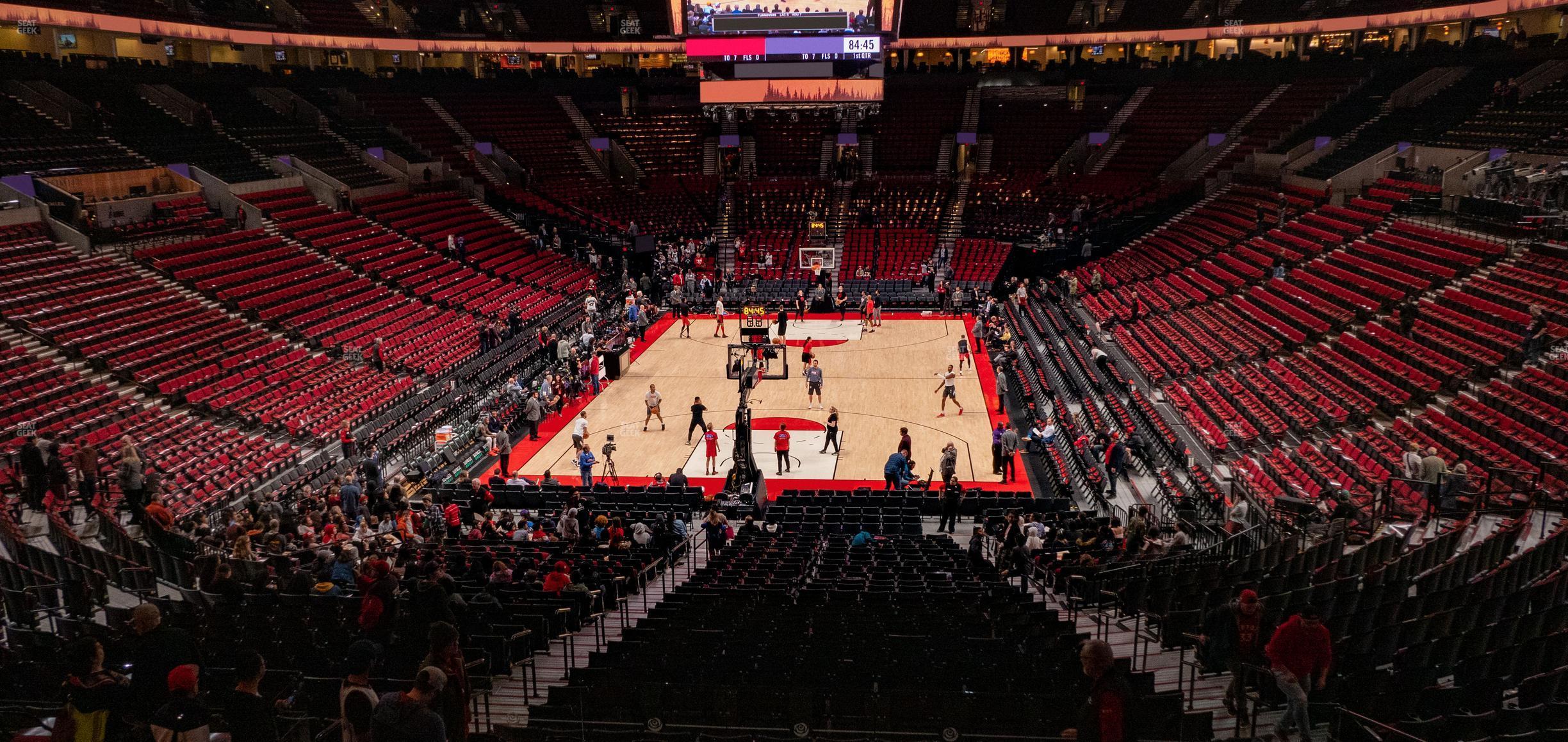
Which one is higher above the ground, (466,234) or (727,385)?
(466,234)

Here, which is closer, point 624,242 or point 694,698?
point 694,698

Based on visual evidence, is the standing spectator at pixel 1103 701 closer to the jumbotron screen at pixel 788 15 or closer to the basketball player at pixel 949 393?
the basketball player at pixel 949 393

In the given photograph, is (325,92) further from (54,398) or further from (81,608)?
(81,608)

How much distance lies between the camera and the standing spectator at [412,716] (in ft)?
18.5

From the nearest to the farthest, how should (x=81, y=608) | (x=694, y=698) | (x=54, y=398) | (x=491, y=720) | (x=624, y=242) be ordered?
(x=694, y=698)
(x=491, y=720)
(x=81, y=608)
(x=54, y=398)
(x=624, y=242)

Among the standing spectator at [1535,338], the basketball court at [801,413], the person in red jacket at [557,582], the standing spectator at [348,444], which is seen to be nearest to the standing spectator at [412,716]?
the person in red jacket at [557,582]

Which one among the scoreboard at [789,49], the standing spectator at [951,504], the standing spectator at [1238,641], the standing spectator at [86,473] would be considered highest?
the scoreboard at [789,49]

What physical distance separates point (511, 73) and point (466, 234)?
514 inches

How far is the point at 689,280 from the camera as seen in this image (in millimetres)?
38625

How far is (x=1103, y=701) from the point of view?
19.1 feet

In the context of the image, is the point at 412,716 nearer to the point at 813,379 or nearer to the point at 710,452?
the point at 710,452

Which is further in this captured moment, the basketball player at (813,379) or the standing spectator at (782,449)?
the basketball player at (813,379)

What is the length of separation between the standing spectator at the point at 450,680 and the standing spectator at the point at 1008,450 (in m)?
15.4

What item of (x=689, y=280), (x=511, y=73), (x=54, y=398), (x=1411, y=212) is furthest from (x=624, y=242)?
(x=1411, y=212)
